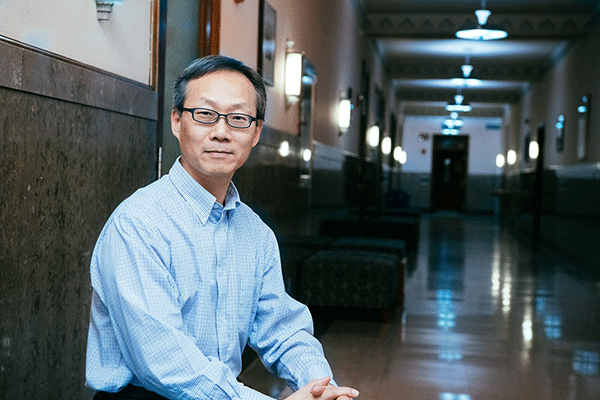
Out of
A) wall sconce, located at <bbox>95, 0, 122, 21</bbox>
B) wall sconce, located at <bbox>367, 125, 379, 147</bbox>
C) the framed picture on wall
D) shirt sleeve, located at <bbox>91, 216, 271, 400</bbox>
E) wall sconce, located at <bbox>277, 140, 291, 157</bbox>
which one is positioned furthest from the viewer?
wall sconce, located at <bbox>367, 125, 379, 147</bbox>

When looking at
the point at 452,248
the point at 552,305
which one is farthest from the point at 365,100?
the point at 552,305

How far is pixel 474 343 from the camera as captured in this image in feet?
15.8

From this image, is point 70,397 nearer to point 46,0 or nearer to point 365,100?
point 46,0

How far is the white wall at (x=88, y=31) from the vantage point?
178 centimetres

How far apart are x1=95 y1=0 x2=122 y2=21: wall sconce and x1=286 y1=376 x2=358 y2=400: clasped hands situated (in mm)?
1400

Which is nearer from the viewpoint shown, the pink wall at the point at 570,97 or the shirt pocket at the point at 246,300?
the shirt pocket at the point at 246,300

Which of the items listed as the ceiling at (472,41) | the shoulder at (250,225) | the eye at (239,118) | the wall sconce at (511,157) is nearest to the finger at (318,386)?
the shoulder at (250,225)

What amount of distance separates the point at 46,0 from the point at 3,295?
0.79 m

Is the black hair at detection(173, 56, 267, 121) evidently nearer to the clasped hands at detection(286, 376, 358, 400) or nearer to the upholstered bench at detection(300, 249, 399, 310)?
the clasped hands at detection(286, 376, 358, 400)

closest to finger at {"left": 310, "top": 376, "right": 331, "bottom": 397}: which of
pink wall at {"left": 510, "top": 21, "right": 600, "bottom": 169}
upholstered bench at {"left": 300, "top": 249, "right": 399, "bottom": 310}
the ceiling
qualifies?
upholstered bench at {"left": 300, "top": 249, "right": 399, "bottom": 310}

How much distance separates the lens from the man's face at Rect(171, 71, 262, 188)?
158cm

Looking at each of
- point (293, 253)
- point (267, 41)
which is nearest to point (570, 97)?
point (293, 253)

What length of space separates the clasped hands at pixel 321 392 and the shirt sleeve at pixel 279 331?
0.20m

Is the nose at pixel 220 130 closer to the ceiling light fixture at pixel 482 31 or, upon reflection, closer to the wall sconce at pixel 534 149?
the ceiling light fixture at pixel 482 31
